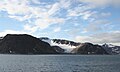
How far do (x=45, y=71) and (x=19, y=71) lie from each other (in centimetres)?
927

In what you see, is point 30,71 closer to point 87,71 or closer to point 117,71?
point 87,71

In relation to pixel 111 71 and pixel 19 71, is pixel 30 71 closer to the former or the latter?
pixel 19 71

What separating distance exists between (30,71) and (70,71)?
47.3 ft

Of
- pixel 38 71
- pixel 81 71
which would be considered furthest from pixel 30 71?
pixel 81 71

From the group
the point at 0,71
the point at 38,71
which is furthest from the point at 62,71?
the point at 0,71

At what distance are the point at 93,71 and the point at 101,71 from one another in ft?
10.2

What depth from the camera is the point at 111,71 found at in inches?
3880

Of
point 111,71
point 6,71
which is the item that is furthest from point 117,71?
point 6,71

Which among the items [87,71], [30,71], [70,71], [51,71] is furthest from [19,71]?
[87,71]

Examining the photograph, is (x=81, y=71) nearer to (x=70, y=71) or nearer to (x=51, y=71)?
(x=70, y=71)

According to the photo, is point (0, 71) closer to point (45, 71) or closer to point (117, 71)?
point (45, 71)

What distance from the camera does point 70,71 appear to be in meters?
98.0

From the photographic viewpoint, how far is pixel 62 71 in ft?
324

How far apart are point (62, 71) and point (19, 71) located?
50.8 ft
